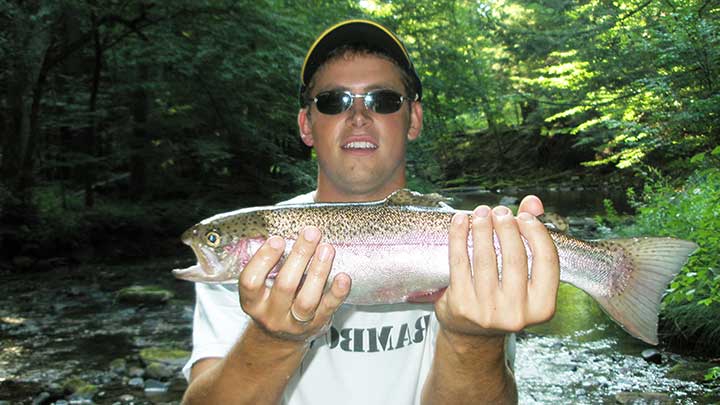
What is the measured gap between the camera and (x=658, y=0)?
10273 millimetres

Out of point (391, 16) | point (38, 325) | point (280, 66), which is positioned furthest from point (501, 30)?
point (38, 325)

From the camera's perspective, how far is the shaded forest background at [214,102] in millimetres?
10000

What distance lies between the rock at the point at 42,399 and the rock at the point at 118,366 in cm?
87

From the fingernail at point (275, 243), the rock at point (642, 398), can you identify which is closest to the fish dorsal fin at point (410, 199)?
the fingernail at point (275, 243)

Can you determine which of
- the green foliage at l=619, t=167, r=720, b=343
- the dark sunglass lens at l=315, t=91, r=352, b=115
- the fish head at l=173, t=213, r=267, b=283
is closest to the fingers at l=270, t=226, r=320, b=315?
the fish head at l=173, t=213, r=267, b=283

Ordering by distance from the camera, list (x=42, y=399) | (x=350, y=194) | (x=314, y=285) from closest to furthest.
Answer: (x=314, y=285), (x=350, y=194), (x=42, y=399)

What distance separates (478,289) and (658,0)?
10.3m

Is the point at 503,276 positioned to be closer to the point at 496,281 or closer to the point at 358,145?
the point at 496,281

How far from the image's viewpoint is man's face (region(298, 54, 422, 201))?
10.3ft

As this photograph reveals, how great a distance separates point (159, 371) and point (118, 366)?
62 centimetres

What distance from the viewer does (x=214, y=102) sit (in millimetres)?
14773

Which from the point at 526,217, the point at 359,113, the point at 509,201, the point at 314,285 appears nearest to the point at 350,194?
the point at 359,113

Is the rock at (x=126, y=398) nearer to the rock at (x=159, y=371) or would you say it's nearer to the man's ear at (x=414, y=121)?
the rock at (x=159, y=371)

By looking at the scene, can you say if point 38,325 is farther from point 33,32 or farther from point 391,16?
point 391,16
